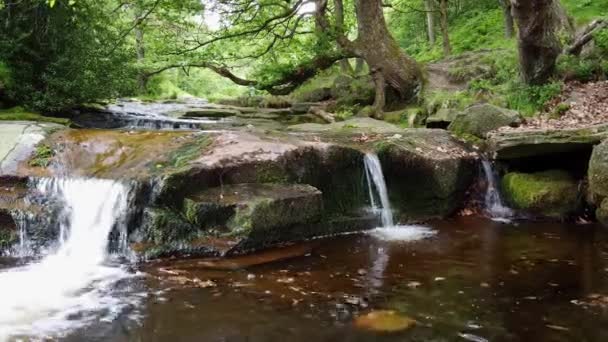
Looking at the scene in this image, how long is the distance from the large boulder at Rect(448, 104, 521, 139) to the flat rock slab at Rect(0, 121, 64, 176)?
732cm

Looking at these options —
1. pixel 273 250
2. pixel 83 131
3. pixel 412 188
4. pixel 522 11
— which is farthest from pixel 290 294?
pixel 522 11

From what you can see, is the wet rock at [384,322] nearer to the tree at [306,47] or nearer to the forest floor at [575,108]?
the forest floor at [575,108]

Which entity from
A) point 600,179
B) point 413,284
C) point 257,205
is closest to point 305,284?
point 413,284

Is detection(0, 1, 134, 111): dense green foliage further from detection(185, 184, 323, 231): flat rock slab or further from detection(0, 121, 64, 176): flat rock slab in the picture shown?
detection(185, 184, 323, 231): flat rock slab

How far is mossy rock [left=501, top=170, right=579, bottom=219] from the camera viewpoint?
8766 mm

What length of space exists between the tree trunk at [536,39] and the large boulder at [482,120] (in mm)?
1606

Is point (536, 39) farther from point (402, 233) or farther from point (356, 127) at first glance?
point (402, 233)

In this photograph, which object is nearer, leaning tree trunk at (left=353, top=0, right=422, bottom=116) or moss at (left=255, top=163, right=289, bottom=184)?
moss at (left=255, top=163, right=289, bottom=184)

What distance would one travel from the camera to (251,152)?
7992 millimetres

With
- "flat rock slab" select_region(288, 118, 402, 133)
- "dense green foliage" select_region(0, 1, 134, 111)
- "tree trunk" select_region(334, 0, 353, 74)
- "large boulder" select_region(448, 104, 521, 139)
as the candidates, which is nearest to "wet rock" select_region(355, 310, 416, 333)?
"flat rock slab" select_region(288, 118, 402, 133)

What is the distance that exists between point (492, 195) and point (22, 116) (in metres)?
9.18

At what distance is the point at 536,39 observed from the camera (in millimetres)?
10672

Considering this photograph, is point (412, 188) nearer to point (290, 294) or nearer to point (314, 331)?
point (290, 294)

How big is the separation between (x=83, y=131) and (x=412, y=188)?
5.58m
